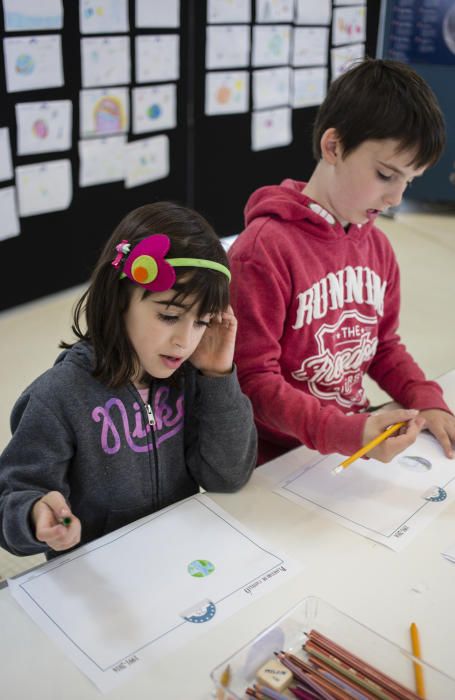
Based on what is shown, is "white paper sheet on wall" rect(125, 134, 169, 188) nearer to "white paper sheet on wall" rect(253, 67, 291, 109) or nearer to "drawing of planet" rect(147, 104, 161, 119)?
"drawing of planet" rect(147, 104, 161, 119)

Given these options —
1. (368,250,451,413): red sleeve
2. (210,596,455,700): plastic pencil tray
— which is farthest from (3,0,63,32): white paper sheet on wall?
(210,596,455,700): plastic pencil tray

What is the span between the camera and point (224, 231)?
3912 millimetres

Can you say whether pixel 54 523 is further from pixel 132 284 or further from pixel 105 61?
pixel 105 61

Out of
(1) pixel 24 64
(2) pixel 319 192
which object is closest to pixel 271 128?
(1) pixel 24 64

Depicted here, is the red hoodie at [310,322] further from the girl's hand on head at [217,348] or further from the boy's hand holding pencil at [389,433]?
the girl's hand on head at [217,348]

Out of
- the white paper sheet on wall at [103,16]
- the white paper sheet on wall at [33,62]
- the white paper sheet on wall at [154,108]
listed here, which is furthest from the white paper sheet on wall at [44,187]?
the white paper sheet on wall at [103,16]

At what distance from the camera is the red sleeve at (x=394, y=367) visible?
4.28 feet

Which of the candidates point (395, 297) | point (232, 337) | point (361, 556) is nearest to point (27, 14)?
point (395, 297)

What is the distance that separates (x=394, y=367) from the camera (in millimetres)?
1397

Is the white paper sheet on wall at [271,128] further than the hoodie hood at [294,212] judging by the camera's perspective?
Yes

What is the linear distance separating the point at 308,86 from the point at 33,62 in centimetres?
187

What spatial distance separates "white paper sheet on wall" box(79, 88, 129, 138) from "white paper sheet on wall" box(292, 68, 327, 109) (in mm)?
1266

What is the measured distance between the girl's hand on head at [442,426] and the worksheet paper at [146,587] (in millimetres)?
420

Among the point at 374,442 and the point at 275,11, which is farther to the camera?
the point at 275,11
